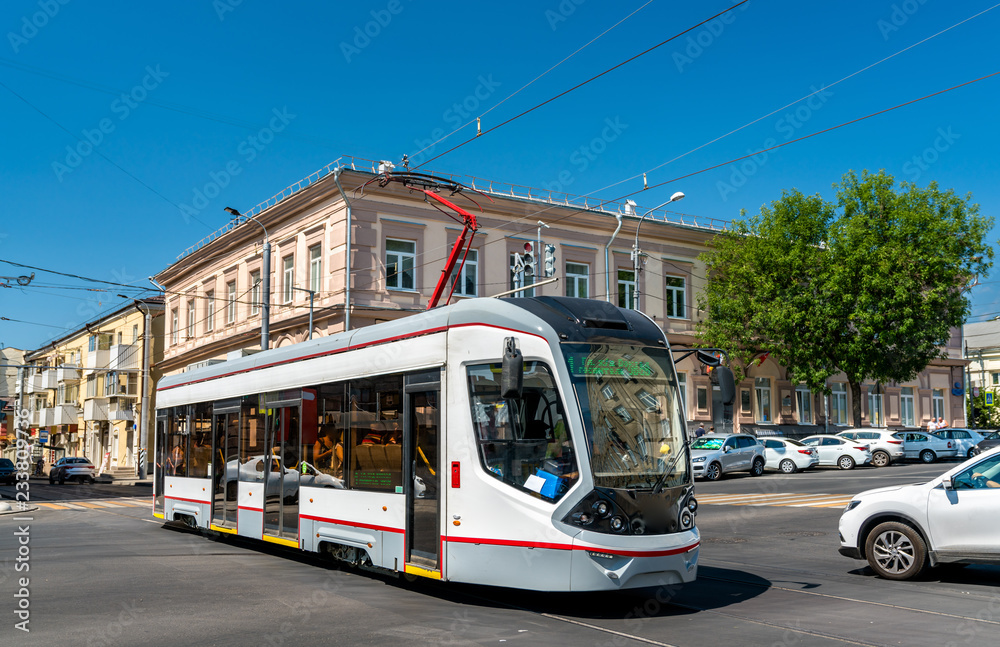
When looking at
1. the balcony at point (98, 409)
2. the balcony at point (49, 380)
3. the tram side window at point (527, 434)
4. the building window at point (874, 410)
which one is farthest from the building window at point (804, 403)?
the balcony at point (49, 380)

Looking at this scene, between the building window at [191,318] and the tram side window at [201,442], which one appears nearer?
the tram side window at [201,442]

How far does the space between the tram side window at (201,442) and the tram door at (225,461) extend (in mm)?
260

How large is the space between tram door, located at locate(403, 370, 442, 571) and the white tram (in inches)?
0.8

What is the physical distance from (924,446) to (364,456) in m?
36.3

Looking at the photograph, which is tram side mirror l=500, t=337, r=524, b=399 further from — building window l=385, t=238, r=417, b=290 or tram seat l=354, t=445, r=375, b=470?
building window l=385, t=238, r=417, b=290

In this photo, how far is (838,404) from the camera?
48125 mm

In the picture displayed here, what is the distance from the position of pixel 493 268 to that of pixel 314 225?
7117 mm

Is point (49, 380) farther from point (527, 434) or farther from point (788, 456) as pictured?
point (527, 434)

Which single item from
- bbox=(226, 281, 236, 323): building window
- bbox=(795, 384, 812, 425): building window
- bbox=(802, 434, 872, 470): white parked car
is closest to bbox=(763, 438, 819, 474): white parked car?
bbox=(802, 434, 872, 470): white parked car

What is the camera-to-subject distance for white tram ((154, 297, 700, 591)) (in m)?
8.43

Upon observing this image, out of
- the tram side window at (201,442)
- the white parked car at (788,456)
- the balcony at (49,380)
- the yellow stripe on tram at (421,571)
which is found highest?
the balcony at (49,380)

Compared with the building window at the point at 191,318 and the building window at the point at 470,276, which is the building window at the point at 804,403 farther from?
the building window at the point at 191,318

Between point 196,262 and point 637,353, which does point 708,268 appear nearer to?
point 196,262

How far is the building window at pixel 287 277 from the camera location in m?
36.8
